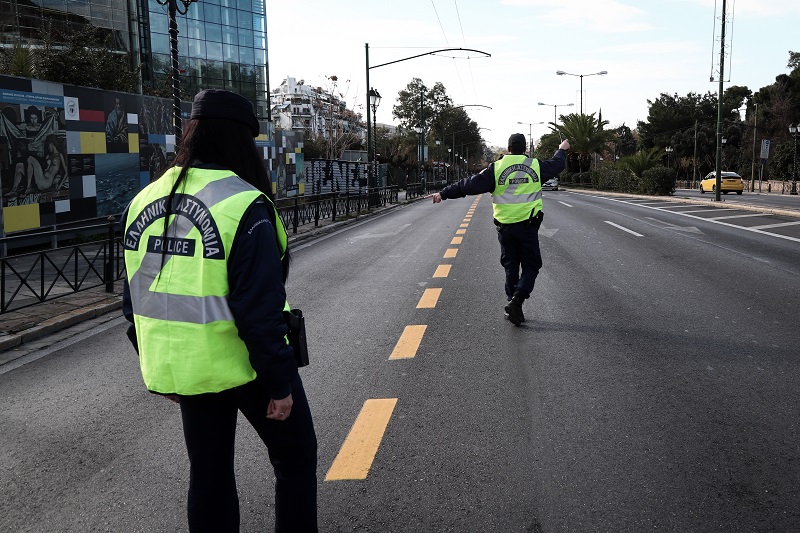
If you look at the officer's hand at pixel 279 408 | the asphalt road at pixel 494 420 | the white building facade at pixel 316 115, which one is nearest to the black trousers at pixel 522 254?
the asphalt road at pixel 494 420

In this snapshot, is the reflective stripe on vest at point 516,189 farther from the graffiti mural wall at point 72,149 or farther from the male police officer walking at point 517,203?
the graffiti mural wall at point 72,149

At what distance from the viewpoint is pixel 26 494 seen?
351 centimetres

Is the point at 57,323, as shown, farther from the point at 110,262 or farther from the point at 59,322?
the point at 110,262

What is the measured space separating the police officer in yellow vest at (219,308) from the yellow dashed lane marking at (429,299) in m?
5.37

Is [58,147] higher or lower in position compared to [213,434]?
higher

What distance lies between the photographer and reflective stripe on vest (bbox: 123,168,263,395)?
7.45ft

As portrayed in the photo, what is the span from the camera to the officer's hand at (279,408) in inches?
92.0

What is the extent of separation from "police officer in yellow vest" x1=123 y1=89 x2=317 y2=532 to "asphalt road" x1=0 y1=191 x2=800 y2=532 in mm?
703

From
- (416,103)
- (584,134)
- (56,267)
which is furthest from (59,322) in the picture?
Answer: (416,103)

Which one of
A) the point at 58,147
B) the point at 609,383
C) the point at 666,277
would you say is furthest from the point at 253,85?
the point at 609,383

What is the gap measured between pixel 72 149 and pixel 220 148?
46.5 feet

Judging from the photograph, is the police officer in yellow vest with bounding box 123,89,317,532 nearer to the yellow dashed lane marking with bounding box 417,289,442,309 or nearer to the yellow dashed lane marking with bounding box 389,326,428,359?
the yellow dashed lane marking with bounding box 389,326,428,359

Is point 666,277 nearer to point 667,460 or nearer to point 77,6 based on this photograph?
point 667,460

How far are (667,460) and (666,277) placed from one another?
6.29m
